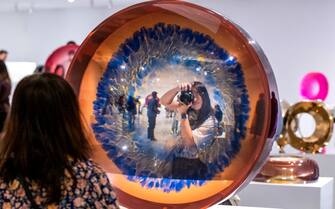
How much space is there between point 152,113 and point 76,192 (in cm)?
40

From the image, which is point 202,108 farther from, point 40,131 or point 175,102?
point 40,131

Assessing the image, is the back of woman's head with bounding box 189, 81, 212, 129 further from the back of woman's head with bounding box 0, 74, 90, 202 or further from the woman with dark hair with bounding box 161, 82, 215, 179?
the back of woman's head with bounding box 0, 74, 90, 202

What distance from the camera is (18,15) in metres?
10.3

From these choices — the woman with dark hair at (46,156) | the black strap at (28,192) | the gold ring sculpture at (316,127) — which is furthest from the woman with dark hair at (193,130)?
the gold ring sculpture at (316,127)

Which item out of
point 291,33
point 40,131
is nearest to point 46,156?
point 40,131

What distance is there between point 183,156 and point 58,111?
0.40 meters

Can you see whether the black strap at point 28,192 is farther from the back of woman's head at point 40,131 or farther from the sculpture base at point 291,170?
the sculpture base at point 291,170

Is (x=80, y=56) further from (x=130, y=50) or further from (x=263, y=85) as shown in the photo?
(x=263, y=85)

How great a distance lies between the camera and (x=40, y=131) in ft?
4.43

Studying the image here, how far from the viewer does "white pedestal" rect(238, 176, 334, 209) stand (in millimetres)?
2326

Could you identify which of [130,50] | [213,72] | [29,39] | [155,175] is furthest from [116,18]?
[29,39]

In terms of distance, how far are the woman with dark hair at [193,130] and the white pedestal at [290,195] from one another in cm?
79

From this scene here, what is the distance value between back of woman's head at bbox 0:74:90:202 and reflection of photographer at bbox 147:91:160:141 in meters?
0.34

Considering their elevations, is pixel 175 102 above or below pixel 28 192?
above
